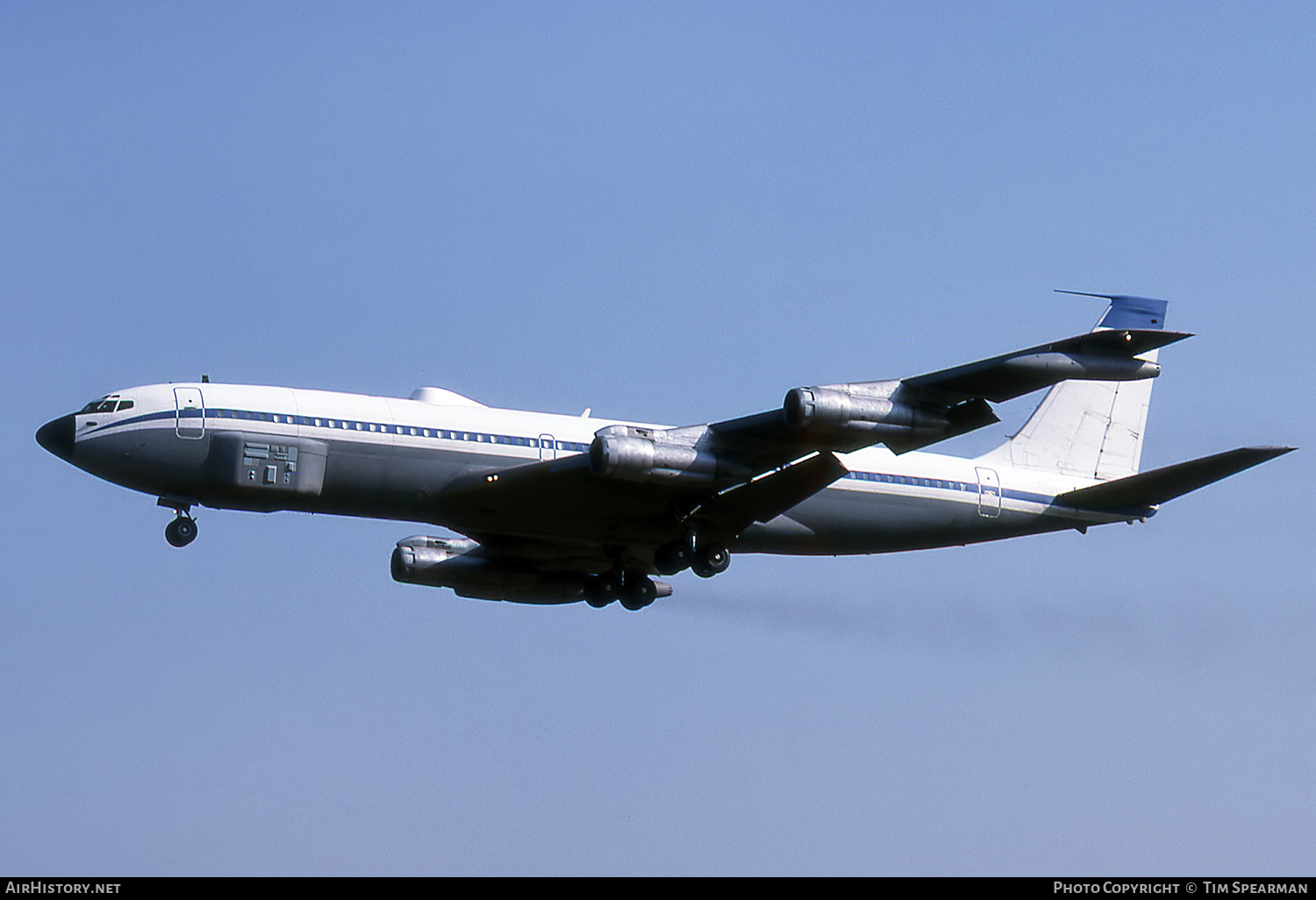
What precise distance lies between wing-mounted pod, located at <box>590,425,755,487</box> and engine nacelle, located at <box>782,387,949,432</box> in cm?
265

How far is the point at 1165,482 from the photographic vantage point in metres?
41.8

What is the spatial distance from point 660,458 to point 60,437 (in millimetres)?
14239

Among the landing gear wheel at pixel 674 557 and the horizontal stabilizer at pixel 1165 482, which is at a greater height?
the horizontal stabilizer at pixel 1165 482

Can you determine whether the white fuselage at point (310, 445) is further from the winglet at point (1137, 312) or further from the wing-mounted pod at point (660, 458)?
the winglet at point (1137, 312)

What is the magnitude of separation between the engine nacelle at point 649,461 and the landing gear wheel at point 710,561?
303 cm

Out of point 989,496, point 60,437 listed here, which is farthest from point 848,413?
point 60,437

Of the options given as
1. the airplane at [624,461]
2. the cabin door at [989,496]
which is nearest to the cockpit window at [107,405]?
the airplane at [624,461]

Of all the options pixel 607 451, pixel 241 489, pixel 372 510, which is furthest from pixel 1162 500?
pixel 241 489

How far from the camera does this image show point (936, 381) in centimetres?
3612

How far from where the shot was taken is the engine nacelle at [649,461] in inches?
1459

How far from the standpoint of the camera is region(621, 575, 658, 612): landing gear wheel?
44375 millimetres

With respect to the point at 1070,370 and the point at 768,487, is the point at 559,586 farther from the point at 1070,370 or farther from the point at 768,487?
the point at 1070,370

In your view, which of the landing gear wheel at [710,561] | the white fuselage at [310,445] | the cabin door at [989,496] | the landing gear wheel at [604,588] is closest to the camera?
the white fuselage at [310,445]
